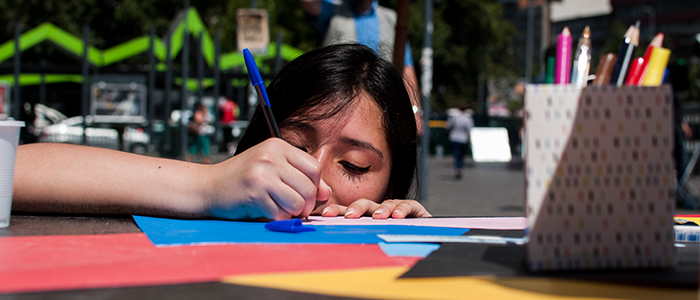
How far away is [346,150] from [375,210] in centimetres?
21

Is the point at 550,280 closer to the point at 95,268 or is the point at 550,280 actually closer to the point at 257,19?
the point at 95,268

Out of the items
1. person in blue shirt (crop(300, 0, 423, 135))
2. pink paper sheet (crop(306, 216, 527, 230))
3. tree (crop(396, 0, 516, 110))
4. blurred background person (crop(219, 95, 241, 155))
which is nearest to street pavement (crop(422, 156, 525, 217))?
person in blue shirt (crop(300, 0, 423, 135))

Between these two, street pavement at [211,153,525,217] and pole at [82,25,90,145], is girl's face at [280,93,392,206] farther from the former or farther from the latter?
pole at [82,25,90,145]

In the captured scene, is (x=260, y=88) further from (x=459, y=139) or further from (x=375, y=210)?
(x=459, y=139)

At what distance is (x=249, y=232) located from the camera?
3.04 ft

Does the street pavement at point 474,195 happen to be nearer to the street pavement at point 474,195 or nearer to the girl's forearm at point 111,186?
the street pavement at point 474,195

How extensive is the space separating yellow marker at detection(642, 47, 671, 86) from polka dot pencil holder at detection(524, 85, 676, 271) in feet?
0.07

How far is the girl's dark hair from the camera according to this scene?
1.57 metres

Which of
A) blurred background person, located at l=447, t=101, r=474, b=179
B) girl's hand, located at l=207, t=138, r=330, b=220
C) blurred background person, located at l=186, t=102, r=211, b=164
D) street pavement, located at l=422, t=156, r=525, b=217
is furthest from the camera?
blurred background person, located at l=186, t=102, r=211, b=164

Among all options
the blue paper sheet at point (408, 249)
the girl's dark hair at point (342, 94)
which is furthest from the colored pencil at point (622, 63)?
the girl's dark hair at point (342, 94)

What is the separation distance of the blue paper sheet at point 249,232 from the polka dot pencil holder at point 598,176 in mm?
281

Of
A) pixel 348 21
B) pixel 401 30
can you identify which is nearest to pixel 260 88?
pixel 401 30

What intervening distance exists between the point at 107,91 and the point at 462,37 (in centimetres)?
1910

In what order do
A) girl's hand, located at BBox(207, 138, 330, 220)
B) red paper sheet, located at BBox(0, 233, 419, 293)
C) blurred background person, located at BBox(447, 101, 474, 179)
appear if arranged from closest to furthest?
red paper sheet, located at BBox(0, 233, 419, 293) < girl's hand, located at BBox(207, 138, 330, 220) < blurred background person, located at BBox(447, 101, 474, 179)
